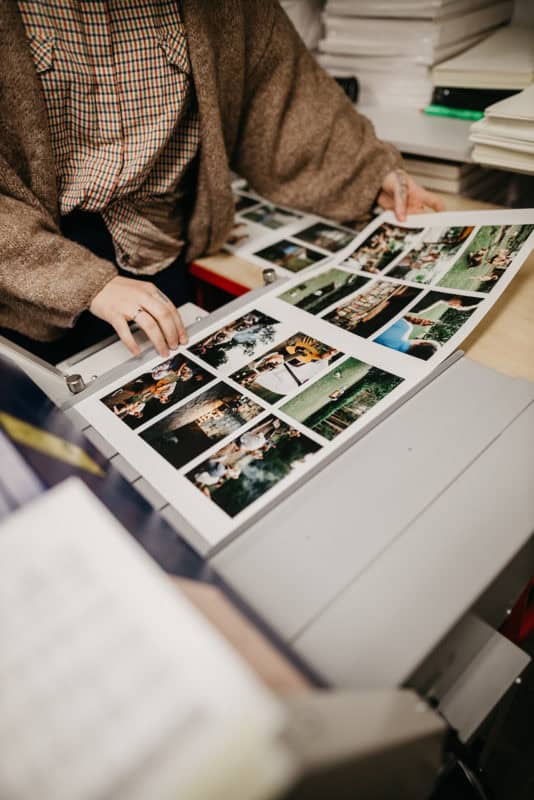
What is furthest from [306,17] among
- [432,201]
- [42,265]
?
[42,265]

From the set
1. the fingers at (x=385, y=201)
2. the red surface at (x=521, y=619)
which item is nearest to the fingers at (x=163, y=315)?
the fingers at (x=385, y=201)

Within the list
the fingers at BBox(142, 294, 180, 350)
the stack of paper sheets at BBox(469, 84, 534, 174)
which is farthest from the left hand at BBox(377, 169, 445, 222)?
the fingers at BBox(142, 294, 180, 350)

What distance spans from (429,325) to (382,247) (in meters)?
0.22

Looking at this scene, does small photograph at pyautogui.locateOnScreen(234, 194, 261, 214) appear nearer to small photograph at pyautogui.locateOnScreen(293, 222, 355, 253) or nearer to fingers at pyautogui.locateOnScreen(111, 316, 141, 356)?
small photograph at pyautogui.locateOnScreen(293, 222, 355, 253)

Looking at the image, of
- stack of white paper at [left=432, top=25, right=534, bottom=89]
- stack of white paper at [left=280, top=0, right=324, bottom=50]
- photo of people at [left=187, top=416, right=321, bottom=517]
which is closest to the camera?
photo of people at [left=187, top=416, right=321, bottom=517]

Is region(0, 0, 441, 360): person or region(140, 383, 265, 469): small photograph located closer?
region(140, 383, 265, 469): small photograph

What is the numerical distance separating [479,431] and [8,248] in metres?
0.58

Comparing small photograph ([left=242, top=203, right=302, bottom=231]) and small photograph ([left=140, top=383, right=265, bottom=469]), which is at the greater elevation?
small photograph ([left=242, top=203, right=302, bottom=231])

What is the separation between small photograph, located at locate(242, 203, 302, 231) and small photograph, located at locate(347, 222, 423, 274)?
21cm

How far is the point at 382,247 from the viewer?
0.79 metres

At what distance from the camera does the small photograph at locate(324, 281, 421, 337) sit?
65 centimetres

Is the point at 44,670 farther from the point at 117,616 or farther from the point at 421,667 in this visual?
the point at 421,667

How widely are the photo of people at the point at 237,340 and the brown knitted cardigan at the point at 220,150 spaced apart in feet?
0.51

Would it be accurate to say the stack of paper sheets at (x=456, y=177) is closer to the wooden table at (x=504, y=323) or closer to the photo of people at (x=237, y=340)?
the wooden table at (x=504, y=323)
